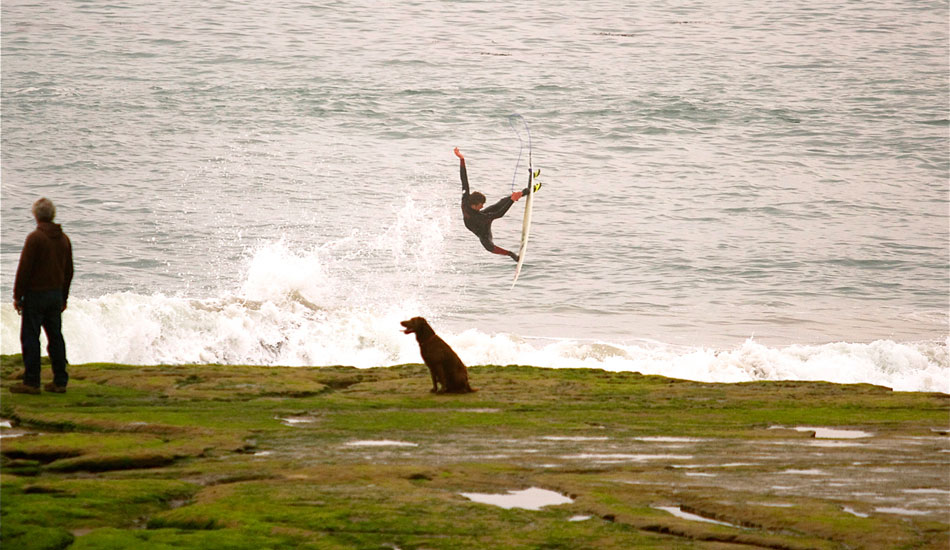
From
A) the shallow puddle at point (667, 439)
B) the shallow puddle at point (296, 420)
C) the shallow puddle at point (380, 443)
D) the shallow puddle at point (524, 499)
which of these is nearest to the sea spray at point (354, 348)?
the shallow puddle at point (296, 420)

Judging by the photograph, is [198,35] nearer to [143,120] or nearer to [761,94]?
[143,120]

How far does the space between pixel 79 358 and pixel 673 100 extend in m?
33.3

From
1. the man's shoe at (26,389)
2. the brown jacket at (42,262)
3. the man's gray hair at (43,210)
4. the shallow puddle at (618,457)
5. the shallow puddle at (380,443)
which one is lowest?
the shallow puddle at (618,457)

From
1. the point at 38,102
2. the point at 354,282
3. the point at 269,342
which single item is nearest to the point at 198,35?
the point at 38,102

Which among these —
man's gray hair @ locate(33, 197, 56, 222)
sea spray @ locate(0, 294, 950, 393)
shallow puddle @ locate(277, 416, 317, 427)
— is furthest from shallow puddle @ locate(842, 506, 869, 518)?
sea spray @ locate(0, 294, 950, 393)

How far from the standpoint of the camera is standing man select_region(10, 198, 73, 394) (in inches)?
408

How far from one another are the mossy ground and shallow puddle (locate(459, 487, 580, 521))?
121 millimetres

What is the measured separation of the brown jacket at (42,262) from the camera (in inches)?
410

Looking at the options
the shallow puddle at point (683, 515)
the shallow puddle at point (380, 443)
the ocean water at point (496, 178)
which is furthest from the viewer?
the ocean water at point (496, 178)

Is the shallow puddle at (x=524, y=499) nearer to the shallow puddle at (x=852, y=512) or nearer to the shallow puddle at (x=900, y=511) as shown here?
the shallow puddle at (x=852, y=512)

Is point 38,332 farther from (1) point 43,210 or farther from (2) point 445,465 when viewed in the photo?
(2) point 445,465

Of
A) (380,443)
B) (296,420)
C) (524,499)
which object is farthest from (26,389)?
(524,499)

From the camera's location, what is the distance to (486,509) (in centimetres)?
679

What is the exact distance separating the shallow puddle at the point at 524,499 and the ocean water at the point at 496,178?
438 inches
